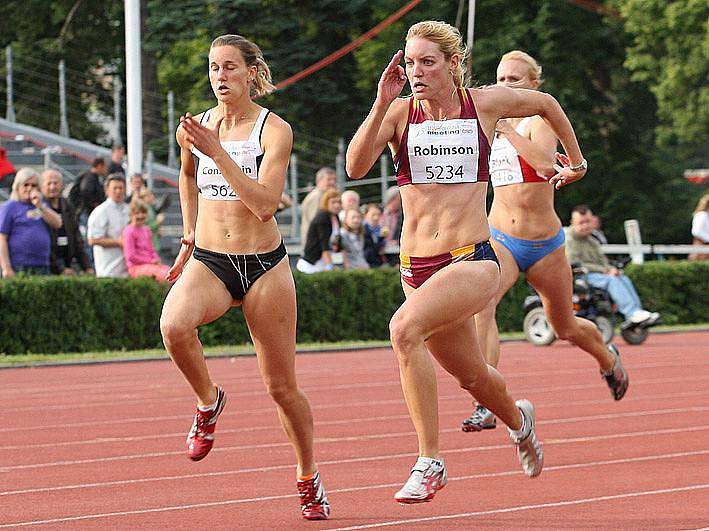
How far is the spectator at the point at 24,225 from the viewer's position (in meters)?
16.9

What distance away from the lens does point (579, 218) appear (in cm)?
1961

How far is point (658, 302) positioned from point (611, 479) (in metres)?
15.9

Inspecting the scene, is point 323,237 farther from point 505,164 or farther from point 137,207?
point 505,164

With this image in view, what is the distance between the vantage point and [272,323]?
707 cm

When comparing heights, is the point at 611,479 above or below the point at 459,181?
below

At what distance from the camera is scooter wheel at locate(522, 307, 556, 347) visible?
63.9 feet

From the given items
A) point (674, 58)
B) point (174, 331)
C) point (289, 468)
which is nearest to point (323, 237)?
point (289, 468)

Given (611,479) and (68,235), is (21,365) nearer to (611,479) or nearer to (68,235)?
(68,235)

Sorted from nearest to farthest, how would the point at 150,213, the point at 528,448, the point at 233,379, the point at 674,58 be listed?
the point at 528,448, the point at 233,379, the point at 150,213, the point at 674,58

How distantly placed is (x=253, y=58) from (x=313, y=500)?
207cm

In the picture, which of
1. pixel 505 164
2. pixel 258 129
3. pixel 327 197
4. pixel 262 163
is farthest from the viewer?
pixel 327 197

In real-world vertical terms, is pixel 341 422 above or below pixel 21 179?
below

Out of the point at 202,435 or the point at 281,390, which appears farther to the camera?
the point at 202,435

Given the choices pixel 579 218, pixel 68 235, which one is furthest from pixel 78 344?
pixel 579 218
